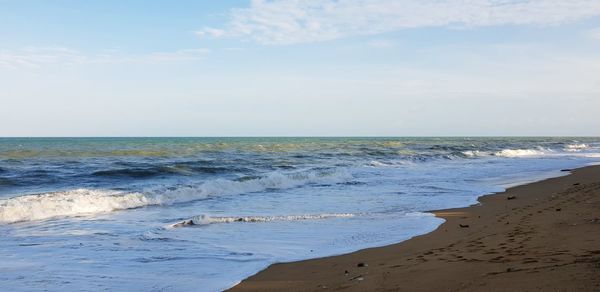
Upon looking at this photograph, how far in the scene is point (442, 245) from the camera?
7555 millimetres

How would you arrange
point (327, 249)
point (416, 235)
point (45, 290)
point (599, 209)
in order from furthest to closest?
point (599, 209)
point (416, 235)
point (327, 249)
point (45, 290)

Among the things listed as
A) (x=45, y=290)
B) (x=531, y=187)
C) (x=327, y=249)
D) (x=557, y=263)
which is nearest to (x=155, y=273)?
(x=45, y=290)

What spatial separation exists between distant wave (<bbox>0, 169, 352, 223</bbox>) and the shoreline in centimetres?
760

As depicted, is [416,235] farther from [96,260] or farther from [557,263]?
[96,260]

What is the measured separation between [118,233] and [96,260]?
2.27 meters

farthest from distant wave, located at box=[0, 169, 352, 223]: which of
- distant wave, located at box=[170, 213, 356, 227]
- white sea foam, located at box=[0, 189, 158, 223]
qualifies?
distant wave, located at box=[170, 213, 356, 227]

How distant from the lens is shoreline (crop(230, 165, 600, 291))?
15.9 feet

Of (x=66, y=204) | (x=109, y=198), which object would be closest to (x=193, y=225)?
(x=66, y=204)

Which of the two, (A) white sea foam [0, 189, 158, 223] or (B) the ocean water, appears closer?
(B) the ocean water

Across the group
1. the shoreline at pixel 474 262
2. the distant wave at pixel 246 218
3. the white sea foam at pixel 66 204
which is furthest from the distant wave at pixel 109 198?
the shoreline at pixel 474 262

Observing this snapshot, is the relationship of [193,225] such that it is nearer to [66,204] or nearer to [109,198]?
[66,204]

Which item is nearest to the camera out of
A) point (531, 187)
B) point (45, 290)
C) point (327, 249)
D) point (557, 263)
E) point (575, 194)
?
point (557, 263)

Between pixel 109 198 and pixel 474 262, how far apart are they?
10670 millimetres

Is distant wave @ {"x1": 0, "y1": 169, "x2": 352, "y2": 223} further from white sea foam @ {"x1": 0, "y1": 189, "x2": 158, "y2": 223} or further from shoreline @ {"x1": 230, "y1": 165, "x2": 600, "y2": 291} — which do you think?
shoreline @ {"x1": 230, "y1": 165, "x2": 600, "y2": 291}
